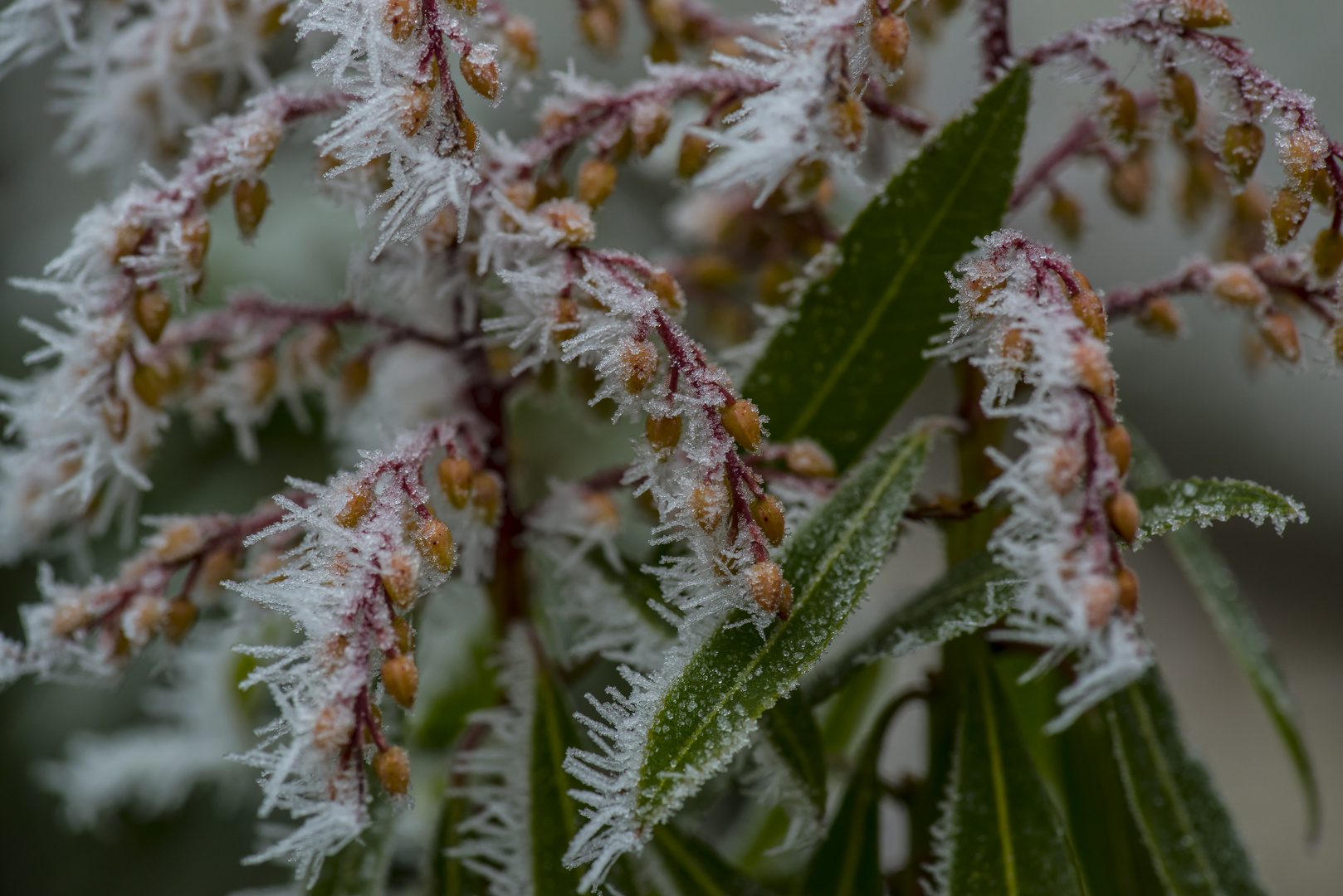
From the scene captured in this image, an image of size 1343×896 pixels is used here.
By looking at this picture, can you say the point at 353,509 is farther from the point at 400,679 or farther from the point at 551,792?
the point at 551,792

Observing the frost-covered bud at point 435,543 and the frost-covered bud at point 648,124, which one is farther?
the frost-covered bud at point 648,124

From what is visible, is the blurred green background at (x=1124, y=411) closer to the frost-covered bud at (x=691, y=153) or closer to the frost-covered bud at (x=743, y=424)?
the frost-covered bud at (x=691, y=153)

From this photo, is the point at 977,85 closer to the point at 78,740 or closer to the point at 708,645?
the point at 708,645

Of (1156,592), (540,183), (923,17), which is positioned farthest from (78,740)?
(1156,592)

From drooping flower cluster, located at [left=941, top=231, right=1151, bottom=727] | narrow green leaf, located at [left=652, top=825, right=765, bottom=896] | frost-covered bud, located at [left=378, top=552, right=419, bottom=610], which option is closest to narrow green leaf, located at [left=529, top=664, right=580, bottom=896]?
narrow green leaf, located at [left=652, top=825, right=765, bottom=896]

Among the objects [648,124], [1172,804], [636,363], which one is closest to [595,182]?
[648,124]

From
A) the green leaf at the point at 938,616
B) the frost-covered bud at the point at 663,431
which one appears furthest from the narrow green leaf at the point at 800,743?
the frost-covered bud at the point at 663,431

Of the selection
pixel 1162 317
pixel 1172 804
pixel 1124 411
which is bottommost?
pixel 1124 411
